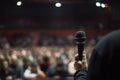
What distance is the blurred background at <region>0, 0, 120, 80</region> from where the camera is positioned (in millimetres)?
6340

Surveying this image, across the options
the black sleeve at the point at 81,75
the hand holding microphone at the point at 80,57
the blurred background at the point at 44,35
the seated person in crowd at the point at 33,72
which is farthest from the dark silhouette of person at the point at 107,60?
the seated person in crowd at the point at 33,72

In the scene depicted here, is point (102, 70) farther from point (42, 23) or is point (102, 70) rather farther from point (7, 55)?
point (42, 23)

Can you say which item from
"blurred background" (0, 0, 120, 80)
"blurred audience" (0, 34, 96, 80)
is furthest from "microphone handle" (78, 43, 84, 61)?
"blurred background" (0, 0, 120, 80)

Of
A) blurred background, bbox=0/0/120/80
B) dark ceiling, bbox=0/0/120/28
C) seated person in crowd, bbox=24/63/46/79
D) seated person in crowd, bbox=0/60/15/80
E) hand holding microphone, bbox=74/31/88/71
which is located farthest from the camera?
dark ceiling, bbox=0/0/120/28

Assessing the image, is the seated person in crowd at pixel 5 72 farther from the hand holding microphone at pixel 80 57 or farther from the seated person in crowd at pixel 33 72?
the hand holding microphone at pixel 80 57

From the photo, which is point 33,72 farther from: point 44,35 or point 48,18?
point 48,18

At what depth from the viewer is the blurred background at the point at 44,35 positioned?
6.34 m

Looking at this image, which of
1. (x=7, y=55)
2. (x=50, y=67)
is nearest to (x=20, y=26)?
(x=7, y=55)

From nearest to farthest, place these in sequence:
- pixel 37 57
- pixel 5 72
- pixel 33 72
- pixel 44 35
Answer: pixel 5 72 → pixel 33 72 → pixel 37 57 → pixel 44 35

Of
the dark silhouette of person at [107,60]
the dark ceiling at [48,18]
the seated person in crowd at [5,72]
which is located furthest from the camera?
the dark ceiling at [48,18]

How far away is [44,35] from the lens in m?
9.14

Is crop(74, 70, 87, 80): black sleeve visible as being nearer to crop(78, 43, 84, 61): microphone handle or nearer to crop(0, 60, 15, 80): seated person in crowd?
crop(78, 43, 84, 61): microphone handle

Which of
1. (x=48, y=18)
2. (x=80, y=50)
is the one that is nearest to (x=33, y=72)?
(x=48, y=18)

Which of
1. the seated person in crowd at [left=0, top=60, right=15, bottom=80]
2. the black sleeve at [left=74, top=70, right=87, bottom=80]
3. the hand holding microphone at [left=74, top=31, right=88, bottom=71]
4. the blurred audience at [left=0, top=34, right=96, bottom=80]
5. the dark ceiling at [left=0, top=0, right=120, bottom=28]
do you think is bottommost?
the black sleeve at [left=74, top=70, right=87, bottom=80]
